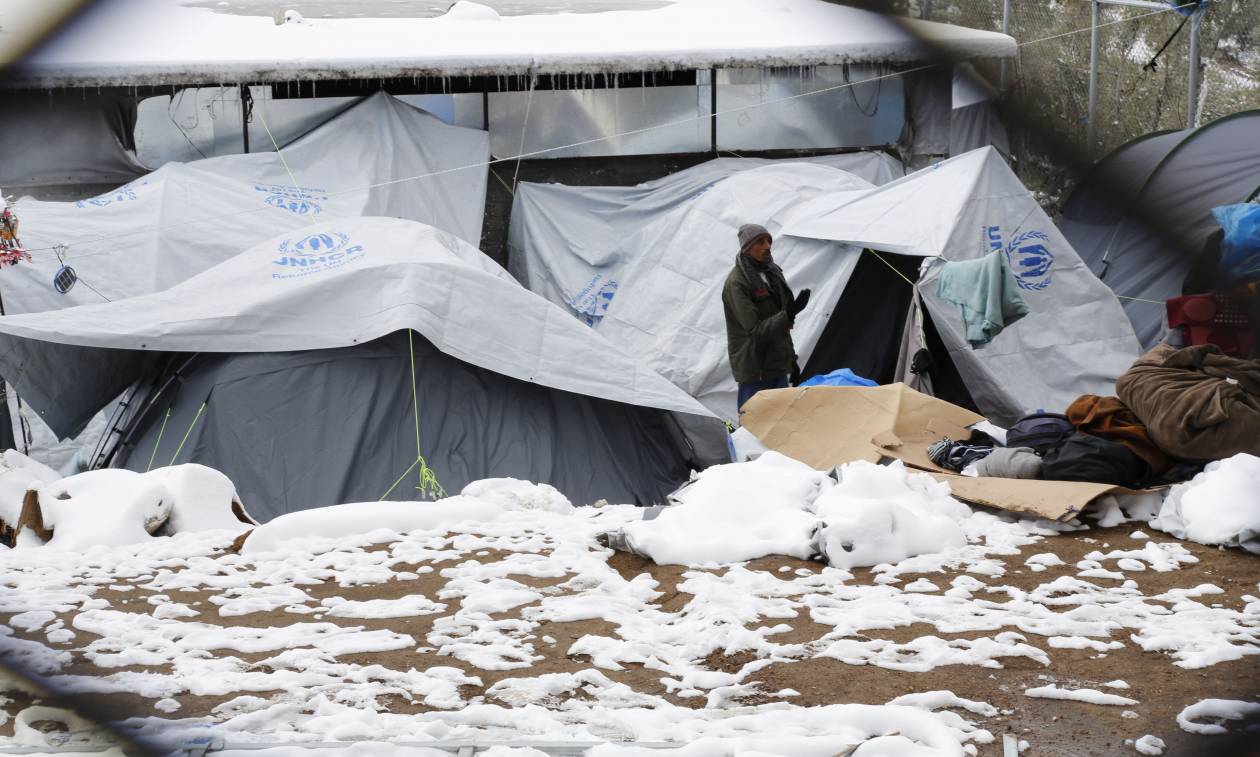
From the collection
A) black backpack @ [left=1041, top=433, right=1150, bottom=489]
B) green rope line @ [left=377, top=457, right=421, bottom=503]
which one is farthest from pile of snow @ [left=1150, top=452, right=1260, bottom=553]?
green rope line @ [left=377, top=457, right=421, bottom=503]

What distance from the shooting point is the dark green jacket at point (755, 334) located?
6.63m

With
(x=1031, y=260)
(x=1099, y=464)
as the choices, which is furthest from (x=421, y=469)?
(x=1031, y=260)

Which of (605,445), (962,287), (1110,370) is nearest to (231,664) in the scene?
(605,445)

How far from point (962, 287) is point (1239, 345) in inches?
262

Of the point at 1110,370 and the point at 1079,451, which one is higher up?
the point at 1079,451

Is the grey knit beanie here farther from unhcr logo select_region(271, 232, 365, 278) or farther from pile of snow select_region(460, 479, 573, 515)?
pile of snow select_region(460, 479, 573, 515)

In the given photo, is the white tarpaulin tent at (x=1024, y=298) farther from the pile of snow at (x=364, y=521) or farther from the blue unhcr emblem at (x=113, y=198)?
the blue unhcr emblem at (x=113, y=198)

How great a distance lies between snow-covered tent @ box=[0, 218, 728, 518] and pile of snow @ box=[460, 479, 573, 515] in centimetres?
169

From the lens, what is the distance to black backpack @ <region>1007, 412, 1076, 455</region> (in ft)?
15.6

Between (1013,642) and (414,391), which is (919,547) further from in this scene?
(414,391)

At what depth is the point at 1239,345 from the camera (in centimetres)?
76

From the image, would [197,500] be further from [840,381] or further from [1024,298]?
[1024,298]

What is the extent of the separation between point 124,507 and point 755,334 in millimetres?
3410

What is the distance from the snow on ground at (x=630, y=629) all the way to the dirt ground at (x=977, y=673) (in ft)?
0.03
